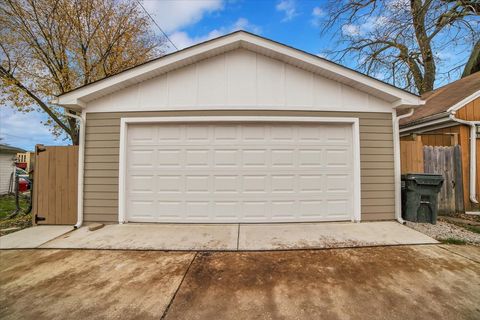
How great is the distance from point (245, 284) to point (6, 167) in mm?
17325

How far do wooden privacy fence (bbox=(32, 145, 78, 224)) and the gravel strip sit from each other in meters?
7.20

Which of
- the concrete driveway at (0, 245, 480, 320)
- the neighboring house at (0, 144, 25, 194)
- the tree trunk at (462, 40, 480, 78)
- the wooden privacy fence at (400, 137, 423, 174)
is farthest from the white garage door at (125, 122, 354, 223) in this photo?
the neighboring house at (0, 144, 25, 194)

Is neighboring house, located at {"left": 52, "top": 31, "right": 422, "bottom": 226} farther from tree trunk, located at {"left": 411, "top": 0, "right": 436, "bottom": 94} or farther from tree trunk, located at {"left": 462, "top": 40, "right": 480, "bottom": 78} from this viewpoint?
tree trunk, located at {"left": 462, "top": 40, "right": 480, "bottom": 78}

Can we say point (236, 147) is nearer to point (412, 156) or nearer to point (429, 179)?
point (429, 179)

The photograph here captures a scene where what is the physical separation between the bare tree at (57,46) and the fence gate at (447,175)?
38.5 ft

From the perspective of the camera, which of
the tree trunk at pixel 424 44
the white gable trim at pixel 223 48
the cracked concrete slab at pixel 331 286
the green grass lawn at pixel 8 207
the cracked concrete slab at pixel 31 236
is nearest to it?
the cracked concrete slab at pixel 331 286

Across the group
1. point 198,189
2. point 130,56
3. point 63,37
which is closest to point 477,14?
point 198,189

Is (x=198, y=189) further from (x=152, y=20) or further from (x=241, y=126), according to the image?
(x=152, y=20)

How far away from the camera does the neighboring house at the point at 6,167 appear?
40.5 feet

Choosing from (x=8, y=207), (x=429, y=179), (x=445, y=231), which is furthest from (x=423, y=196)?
(x=8, y=207)

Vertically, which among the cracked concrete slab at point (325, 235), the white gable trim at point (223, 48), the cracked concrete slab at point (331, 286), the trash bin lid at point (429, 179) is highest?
the white gable trim at point (223, 48)

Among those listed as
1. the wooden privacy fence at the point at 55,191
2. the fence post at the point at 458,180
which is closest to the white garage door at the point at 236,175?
the wooden privacy fence at the point at 55,191

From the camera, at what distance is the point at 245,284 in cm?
253

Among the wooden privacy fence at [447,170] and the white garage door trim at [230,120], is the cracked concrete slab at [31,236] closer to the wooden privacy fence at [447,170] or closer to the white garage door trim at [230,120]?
the white garage door trim at [230,120]
